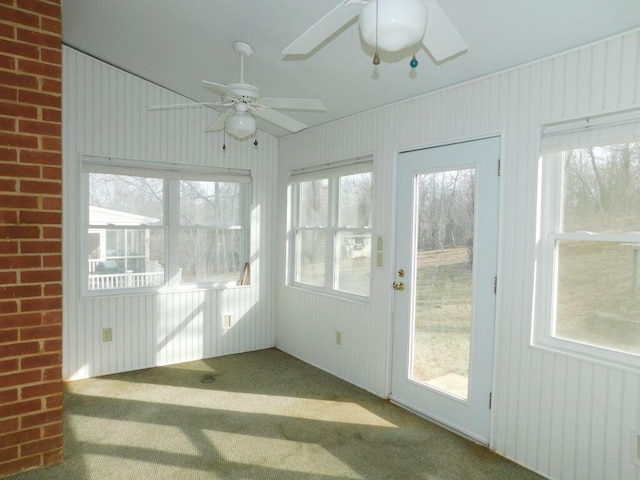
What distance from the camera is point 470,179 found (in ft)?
9.50

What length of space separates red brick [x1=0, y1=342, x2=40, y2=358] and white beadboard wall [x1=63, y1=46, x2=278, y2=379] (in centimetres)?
160

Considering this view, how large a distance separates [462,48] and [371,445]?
92.0 inches

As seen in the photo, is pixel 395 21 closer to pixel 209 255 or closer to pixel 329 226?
pixel 329 226

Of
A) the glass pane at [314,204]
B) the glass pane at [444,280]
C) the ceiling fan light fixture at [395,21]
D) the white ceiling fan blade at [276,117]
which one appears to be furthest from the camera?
the glass pane at [314,204]

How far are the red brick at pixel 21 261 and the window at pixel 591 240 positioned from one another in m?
2.76

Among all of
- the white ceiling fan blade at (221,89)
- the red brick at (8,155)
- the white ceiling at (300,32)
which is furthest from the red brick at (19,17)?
the white ceiling fan blade at (221,89)

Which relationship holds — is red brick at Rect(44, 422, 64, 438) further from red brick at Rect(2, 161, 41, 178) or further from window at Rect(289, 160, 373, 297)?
window at Rect(289, 160, 373, 297)

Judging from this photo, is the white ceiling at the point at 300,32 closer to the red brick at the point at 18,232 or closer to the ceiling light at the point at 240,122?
the ceiling light at the point at 240,122

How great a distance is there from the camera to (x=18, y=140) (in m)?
2.19

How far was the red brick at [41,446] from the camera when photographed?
228cm

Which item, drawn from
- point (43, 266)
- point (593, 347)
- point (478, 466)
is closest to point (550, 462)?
point (478, 466)

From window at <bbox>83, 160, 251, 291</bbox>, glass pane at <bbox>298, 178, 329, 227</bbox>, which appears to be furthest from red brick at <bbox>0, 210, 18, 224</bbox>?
glass pane at <bbox>298, 178, 329, 227</bbox>

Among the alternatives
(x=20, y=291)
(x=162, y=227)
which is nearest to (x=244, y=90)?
(x=20, y=291)

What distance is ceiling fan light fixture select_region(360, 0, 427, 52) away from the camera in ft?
4.29
